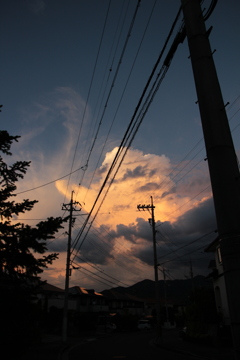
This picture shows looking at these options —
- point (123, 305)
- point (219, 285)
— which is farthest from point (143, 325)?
point (219, 285)

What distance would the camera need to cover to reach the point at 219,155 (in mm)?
4625

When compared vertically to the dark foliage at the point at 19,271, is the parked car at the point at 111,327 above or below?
below

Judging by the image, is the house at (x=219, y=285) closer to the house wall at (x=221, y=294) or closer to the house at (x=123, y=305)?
the house wall at (x=221, y=294)

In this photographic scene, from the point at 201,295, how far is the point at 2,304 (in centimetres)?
1905

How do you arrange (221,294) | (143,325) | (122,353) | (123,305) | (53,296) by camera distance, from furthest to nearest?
1. (123,305)
2. (143,325)
3. (53,296)
4. (221,294)
5. (122,353)

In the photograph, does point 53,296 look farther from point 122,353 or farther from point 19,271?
point 19,271

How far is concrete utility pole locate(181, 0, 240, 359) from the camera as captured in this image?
3979 millimetres

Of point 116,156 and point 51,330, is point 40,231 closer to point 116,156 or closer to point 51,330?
point 116,156

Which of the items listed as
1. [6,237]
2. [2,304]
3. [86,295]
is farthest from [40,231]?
[86,295]

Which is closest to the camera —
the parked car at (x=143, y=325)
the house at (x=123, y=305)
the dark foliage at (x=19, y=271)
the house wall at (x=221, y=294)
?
the dark foliage at (x=19, y=271)

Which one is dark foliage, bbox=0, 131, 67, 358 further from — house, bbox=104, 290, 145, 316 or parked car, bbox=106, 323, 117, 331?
house, bbox=104, 290, 145, 316

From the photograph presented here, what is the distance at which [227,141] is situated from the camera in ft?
15.6

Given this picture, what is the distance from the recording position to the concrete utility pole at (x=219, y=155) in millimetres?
3979

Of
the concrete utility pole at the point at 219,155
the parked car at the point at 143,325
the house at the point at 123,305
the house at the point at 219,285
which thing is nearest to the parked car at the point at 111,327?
the parked car at the point at 143,325
